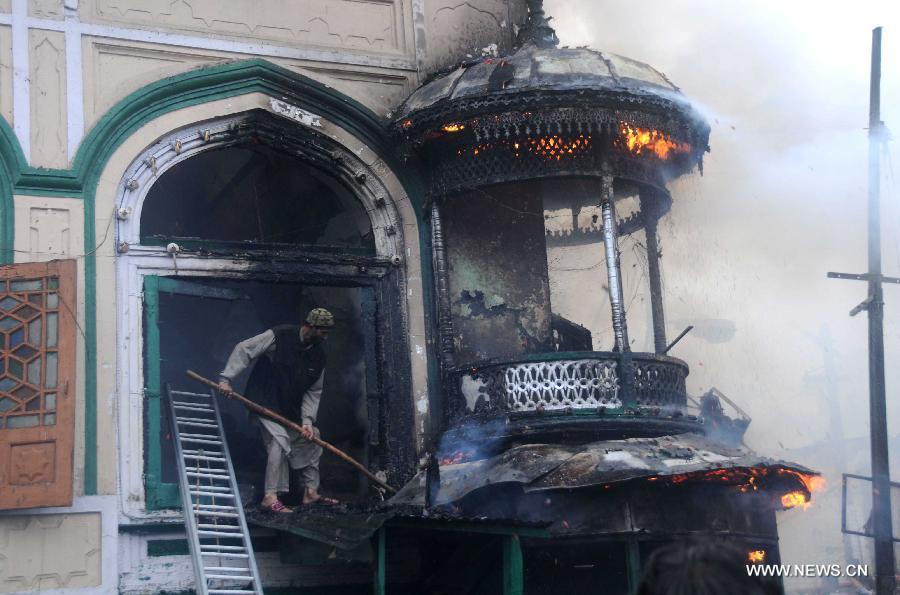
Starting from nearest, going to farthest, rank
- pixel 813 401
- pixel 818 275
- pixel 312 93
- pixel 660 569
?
pixel 660 569 → pixel 312 93 → pixel 818 275 → pixel 813 401

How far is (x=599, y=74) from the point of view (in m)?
12.7

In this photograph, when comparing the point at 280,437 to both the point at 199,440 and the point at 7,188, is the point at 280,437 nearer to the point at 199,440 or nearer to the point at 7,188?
the point at 199,440

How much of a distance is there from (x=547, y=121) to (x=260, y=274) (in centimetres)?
338

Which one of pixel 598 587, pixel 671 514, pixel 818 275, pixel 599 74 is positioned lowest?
pixel 598 587

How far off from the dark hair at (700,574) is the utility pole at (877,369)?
1184 centimetres

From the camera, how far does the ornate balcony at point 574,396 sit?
12.2m

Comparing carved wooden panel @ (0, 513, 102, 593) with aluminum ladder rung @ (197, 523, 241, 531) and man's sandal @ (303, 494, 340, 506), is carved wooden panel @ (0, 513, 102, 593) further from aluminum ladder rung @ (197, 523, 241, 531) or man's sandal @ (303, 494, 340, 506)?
man's sandal @ (303, 494, 340, 506)

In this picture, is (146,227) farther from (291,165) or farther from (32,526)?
(32,526)

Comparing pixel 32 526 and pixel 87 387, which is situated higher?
pixel 87 387

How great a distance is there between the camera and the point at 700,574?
11.7ft

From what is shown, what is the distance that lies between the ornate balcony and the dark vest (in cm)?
168

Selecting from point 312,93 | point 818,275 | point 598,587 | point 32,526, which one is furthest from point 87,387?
point 818,275

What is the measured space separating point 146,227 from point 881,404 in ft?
31.8

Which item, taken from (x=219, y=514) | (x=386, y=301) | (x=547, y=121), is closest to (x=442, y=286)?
(x=386, y=301)
